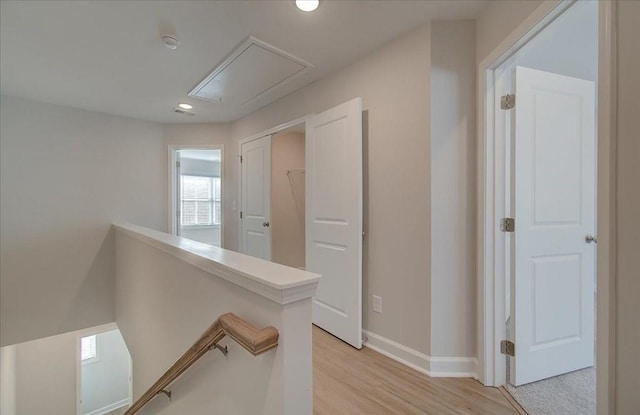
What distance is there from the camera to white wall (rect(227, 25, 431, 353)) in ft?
6.11

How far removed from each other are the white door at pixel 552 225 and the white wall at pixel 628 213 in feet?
2.56

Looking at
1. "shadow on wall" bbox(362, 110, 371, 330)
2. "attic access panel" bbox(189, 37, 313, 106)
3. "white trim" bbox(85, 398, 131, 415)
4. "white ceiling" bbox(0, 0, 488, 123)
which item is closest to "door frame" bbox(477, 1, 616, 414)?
"white ceiling" bbox(0, 0, 488, 123)

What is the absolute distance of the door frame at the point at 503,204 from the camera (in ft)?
3.11

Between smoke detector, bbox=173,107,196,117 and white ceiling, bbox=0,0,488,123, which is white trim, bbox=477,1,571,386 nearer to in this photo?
white ceiling, bbox=0,0,488,123

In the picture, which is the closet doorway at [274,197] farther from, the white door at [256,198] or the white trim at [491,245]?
the white trim at [491,245]

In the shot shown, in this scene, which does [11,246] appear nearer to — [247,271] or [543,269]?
[247,271]

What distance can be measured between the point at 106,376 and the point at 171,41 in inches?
251

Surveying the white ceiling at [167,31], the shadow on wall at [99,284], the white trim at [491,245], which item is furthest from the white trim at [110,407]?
the white trim at [491,245]

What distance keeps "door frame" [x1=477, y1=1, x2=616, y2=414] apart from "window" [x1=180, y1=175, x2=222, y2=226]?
5829mm

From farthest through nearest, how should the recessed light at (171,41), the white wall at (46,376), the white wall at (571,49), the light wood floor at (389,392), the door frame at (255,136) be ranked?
the white wall at (46,376) < the door frame at (255,136) < the recessed light at (171,41) < the white wall at (571,49) < the light wood floor at (389,392)

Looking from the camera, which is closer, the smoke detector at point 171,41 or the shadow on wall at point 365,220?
the smoke detector at point 171,41

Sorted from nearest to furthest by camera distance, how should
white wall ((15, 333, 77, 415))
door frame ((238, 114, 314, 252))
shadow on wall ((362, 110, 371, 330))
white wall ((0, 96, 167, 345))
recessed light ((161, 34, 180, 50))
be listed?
1. recessed light ((161, 34, 180, 50))
2. shadow on wall ((362, 110, 371, 330))
3. door frame ((238, 114, 314, 252))
4. white wall ((0, 96, 167, 345))
5. white wall ((15, 333, 77, 415))

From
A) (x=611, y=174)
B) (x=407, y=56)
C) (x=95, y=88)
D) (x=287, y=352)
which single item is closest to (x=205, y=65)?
(x=95, y=88)

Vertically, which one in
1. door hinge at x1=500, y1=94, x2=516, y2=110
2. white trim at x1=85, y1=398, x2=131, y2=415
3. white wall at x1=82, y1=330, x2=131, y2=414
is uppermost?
door hinge at x1=500, y1=94, x2=516, y2=110
